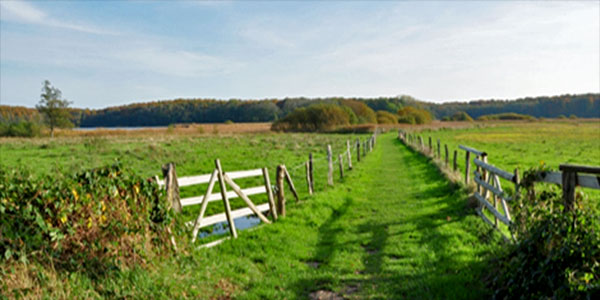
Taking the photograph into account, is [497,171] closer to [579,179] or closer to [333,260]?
[579,179]

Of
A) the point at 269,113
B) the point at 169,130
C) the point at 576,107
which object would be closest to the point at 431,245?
the point at 169,130

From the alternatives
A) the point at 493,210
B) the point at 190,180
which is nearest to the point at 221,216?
the point at 190,180

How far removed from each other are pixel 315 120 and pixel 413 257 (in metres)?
87.7

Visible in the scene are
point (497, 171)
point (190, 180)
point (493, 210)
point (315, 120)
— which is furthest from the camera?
point (315, 120)

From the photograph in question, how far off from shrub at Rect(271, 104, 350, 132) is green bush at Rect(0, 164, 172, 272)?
85.2 metres

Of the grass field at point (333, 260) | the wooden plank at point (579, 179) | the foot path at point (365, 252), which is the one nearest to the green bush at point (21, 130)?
the grass field at point (333, 260)

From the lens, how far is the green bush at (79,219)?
4977 millimetres

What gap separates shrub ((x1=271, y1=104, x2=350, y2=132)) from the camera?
307 feet

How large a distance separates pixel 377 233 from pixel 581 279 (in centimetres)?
593

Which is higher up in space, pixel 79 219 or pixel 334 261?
pixel 79 219

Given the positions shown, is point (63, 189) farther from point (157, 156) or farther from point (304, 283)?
point (157, 156)

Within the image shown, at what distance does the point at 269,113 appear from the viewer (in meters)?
171

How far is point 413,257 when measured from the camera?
25.4 ft

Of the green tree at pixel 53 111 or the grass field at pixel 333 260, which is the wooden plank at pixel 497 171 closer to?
Result: the grass field at pixel 333 260
